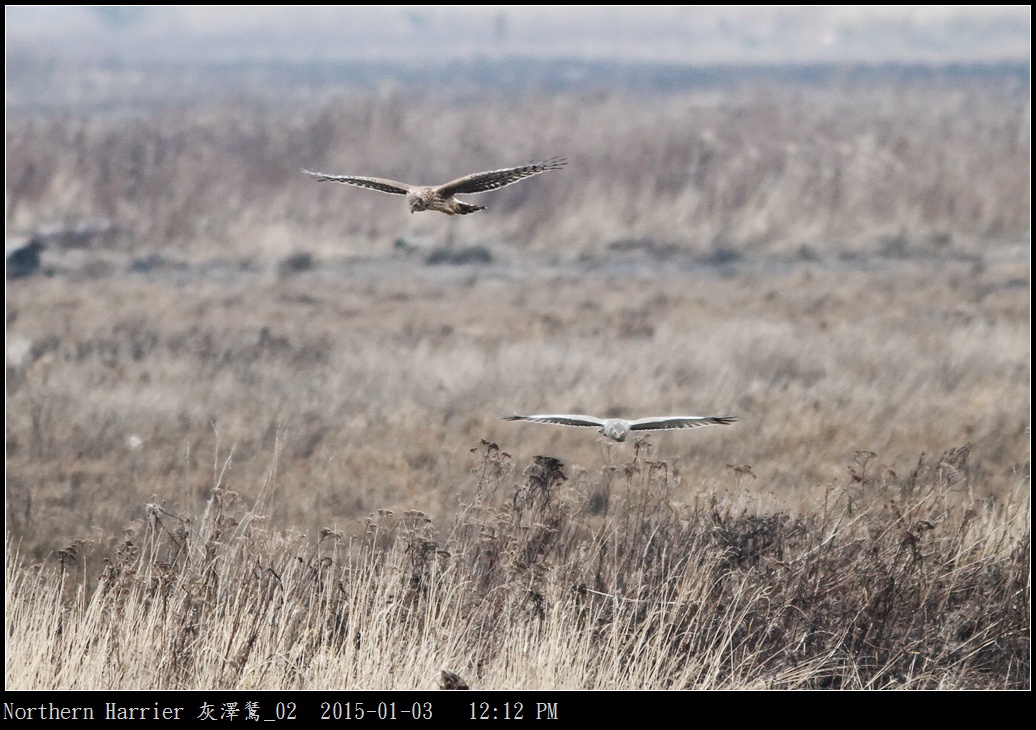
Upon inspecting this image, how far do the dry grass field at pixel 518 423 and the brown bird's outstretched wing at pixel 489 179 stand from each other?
1797 millimetres

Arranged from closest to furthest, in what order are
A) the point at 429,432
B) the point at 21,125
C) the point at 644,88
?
the point at 429,432 → the point at 21,125 → the point at 644,88

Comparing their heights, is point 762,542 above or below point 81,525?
above

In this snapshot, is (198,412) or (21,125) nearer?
(198,412)

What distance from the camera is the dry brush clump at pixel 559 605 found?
20.9 ft

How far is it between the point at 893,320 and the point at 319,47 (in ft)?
393

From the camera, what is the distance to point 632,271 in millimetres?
24609

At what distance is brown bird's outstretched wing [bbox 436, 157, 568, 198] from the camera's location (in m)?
5.13

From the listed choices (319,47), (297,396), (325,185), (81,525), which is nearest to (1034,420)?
(297,396)

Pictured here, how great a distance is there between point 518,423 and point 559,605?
18.2ft

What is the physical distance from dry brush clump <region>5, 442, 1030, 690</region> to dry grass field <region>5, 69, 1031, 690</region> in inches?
1.0

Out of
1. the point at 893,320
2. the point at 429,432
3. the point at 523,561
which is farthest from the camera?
the point at 893,320

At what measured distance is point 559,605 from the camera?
259 inches

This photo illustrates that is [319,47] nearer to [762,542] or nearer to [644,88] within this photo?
[644,88]

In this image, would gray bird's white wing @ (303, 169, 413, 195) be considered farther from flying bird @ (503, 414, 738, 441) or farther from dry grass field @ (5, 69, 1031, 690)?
dry grass field @ (5, 69, 1031, 690)
